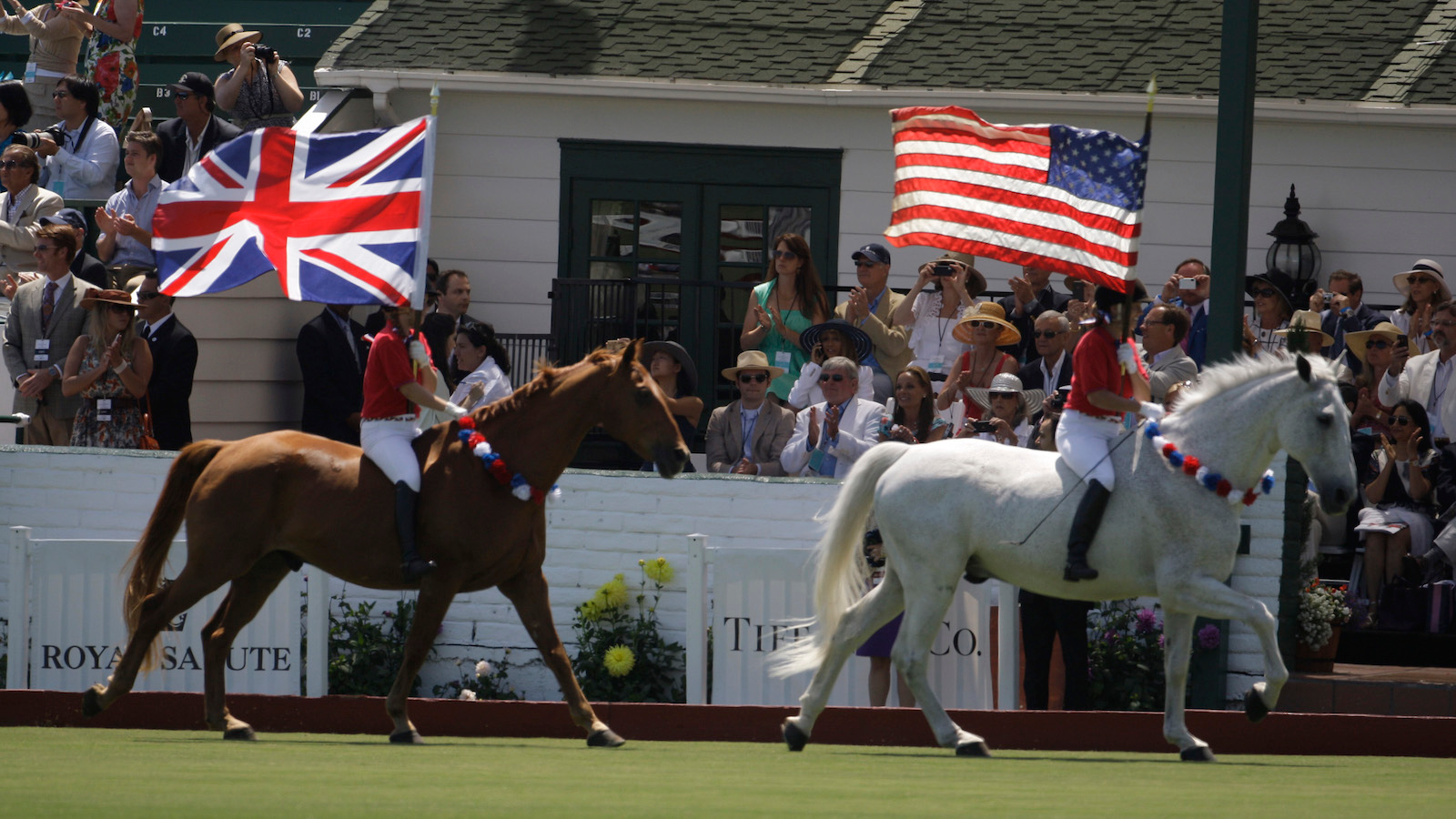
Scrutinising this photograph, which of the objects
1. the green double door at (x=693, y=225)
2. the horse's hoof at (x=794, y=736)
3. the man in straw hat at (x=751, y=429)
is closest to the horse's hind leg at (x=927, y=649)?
the horse's hoof at (x=794, y=736)

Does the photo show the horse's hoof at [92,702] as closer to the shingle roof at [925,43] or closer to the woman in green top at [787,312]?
the woman in green top at [787,312]

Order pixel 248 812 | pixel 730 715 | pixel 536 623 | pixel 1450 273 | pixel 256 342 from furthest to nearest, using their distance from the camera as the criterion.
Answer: pixel 1450 273 → pixel 256 342 → pixel 730 715 → pixel 536 623 → pixel 248 812

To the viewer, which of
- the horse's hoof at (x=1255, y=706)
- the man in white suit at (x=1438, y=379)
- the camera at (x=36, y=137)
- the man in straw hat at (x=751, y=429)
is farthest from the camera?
the camera at (x=36, y=137)

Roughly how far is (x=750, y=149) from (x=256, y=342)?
460cm

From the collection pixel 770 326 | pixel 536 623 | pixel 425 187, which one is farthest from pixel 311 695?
pixel 770 326

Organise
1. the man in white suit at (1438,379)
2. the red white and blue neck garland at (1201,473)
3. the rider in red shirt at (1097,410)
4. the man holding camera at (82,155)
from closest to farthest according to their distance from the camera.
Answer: the red white and blue neck garland at (1201,473), the rider in red shirt at (1097,410), the man in white suit at (1438,379), the man holding camera at (82,155)

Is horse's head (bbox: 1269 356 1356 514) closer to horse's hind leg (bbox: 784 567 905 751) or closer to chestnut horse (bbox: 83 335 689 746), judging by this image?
horse's hind leg (bbox: 784 567 905 751)

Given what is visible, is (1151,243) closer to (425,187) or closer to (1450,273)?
(1450,273)

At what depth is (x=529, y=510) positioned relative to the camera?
363 inches

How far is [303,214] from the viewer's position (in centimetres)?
1105

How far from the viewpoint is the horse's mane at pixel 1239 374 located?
8.72m

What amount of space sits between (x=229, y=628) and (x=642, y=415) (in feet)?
7.85

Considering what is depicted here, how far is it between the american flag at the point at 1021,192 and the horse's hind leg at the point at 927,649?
8.97 ft

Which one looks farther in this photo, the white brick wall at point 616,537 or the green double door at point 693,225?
the green double door at point 693,225
